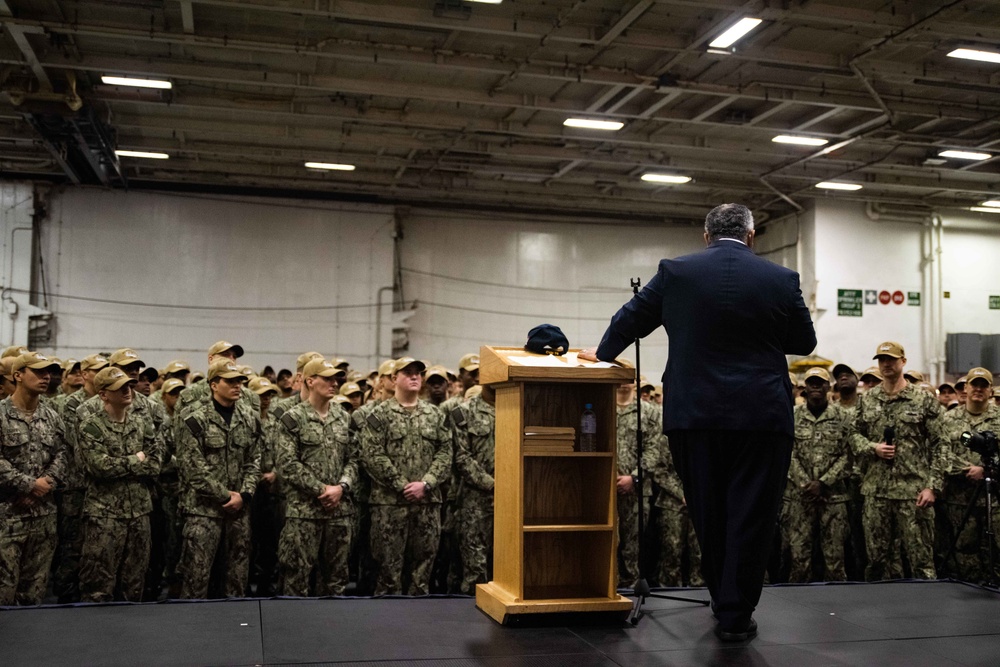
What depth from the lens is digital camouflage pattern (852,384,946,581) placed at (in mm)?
6781

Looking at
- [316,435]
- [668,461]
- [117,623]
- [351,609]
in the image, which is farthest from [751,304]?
[668,461]

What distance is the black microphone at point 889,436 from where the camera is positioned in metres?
6.86

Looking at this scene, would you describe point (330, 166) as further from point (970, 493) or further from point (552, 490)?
point (552, 490)

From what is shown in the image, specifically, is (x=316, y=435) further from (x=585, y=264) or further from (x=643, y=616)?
(x=585, y=264)

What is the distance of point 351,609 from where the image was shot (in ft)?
13.3

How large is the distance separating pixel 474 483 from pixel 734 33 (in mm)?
5692

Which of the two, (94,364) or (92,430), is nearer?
(92,430)

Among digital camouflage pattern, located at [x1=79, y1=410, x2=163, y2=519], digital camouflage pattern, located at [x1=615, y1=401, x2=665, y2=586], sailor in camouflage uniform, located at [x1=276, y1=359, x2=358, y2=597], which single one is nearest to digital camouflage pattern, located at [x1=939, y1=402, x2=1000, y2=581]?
digital camouflage pattern, located at [x1=615, y1=401, x2=665, y2=586]

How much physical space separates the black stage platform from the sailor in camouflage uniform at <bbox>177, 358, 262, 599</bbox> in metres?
1.65

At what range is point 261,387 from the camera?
23.0 ft

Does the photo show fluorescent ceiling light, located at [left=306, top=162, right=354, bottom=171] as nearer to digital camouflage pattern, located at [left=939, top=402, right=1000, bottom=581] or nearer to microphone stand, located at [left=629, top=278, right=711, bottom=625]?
digital camouflage pattern, located at [left=939, top=402, right=1000, bottom=581]

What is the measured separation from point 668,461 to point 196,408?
364 centimetres

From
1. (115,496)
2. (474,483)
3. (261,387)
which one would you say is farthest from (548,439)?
(261,387)

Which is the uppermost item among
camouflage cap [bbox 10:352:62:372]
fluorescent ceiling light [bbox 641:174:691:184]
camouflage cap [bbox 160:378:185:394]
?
fluorescent ceiling light [bbox 641:174:691:184]
